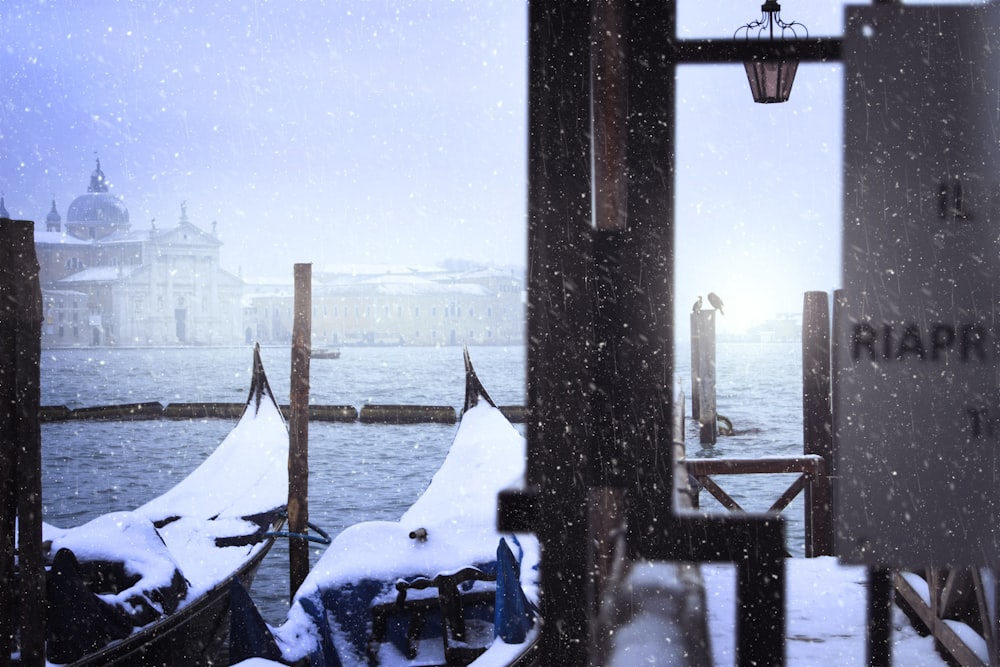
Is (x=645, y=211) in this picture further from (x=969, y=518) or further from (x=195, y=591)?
(x=195, y=591)

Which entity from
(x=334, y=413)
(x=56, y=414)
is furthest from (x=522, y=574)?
(x=56, y=414)

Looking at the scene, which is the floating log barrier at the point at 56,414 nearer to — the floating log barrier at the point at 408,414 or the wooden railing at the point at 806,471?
the floating log barrier at the point at 408,414

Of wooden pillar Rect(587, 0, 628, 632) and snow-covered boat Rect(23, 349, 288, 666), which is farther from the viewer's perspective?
snow-covered boat Rect(23, 349, 288, 666)

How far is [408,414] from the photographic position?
26156mm

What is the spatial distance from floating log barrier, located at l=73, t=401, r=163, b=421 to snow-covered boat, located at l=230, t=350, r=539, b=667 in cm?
2379

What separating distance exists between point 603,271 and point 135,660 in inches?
216

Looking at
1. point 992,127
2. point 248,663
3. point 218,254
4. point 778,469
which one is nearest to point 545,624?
point 992,127

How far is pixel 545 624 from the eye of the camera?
94 cm

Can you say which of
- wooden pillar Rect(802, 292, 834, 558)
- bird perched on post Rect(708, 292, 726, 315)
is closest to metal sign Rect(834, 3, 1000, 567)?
wooden pillar Rect(802, 292, 834, 558)

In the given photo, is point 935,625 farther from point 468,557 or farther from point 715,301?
point 715,301

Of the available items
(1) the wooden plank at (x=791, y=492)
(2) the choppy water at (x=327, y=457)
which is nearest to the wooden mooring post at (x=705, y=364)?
(2) the choppy water at (x=327, y=457)

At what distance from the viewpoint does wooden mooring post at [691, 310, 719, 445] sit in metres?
16.1

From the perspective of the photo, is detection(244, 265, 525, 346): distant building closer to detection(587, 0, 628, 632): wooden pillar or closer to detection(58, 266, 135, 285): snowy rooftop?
detection(58, 266, 135, 285): snowy rooftop

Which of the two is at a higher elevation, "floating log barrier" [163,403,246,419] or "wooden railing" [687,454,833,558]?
"wooden railing" [687,454,833,558]
